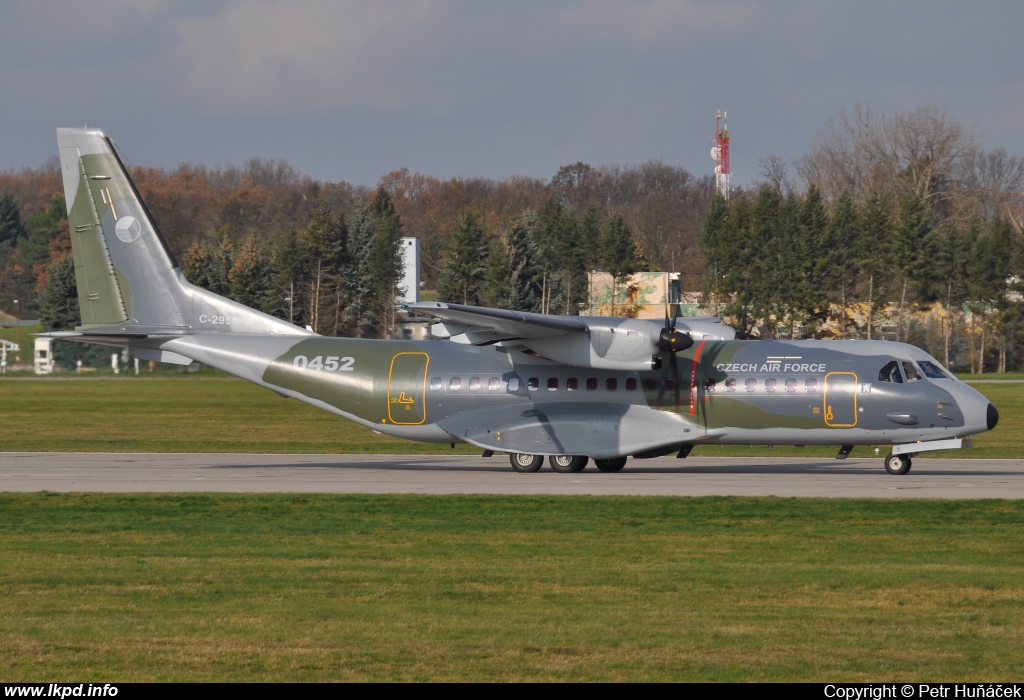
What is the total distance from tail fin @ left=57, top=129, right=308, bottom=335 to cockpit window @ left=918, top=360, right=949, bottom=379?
45.4 ft

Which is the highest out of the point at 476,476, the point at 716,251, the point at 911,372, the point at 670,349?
the point at 716,251

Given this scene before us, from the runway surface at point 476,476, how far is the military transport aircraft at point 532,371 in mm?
813

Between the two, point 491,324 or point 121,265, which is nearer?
point 491,324

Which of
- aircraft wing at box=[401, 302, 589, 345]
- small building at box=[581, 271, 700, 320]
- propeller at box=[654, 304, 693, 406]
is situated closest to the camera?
aircraft wing at box=[401, 302, 589, 345]

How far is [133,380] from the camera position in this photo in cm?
5619

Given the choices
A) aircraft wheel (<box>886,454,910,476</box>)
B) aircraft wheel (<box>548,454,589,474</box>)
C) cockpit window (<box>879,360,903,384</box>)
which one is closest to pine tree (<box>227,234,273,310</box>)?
aircraft wheel (<box>548,454,589,474</box>)

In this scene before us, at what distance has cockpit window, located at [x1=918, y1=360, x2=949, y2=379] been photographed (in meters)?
23.7

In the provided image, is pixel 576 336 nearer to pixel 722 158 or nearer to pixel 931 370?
pixel 931 370

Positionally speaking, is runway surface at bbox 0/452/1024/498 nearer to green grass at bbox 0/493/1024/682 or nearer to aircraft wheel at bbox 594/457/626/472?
aircraft wheel at bbox 594/457/626/472

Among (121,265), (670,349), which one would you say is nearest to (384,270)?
(121,265)

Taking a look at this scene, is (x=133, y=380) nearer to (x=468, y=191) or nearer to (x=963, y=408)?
(x=963, y=408)

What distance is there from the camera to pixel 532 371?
82.7 ft

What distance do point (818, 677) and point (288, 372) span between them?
63.5 ft

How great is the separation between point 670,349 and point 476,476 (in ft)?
16.0
